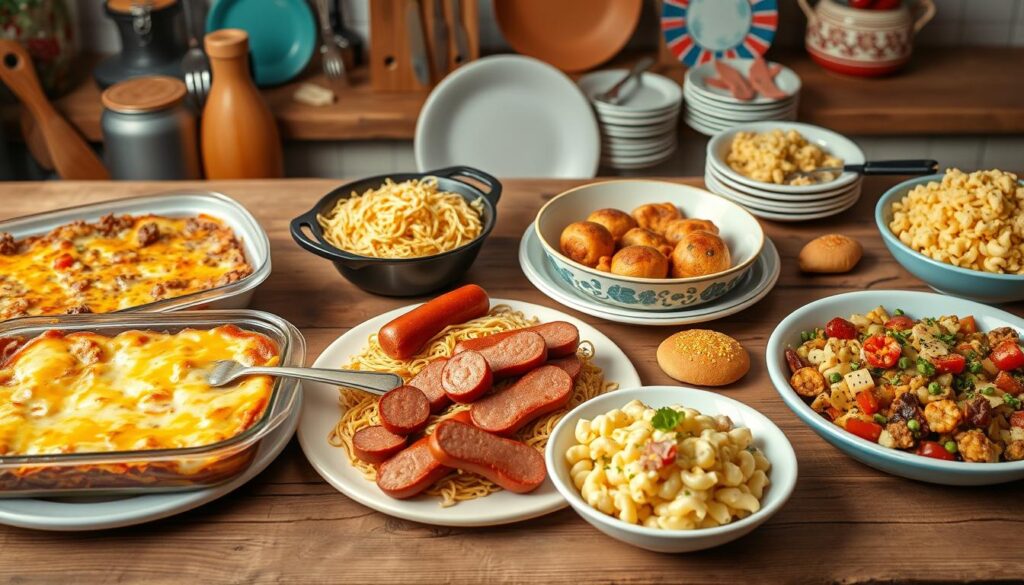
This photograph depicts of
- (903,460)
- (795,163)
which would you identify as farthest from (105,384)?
(795,163)

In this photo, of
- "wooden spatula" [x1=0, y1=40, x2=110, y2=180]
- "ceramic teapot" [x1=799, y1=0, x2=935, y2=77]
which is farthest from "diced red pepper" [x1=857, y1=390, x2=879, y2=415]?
"wooden spatula" [x1=0, y1=40, x2=110, y2=180]

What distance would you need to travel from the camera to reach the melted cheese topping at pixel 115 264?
2.33m

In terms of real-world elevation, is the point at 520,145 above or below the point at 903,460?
below

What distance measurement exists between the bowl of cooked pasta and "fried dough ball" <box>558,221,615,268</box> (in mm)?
641

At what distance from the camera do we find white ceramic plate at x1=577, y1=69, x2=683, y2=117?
13.6ft

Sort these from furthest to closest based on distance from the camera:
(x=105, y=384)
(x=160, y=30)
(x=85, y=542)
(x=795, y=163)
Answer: (x=160, y=30) < (x=795, y=163) < (x=105, y=384) < (x=85, y=542)

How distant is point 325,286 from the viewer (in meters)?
2.57

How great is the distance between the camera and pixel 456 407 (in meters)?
1.97

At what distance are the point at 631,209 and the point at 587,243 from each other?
1.33 ft

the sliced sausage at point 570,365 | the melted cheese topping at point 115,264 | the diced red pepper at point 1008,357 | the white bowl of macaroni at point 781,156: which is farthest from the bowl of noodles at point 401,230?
the diced red pepper at point 1008,357

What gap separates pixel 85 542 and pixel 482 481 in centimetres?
74

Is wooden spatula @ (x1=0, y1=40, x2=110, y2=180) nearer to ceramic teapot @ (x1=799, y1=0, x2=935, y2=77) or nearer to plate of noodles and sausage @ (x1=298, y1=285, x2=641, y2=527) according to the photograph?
plate of noodles and sausage @ (x1=298, y1=285, x2=641, y2=527)

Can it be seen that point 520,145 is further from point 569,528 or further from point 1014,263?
point 569,528

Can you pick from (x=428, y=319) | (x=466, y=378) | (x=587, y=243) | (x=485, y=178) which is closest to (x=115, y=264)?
(x=428, y=319)
